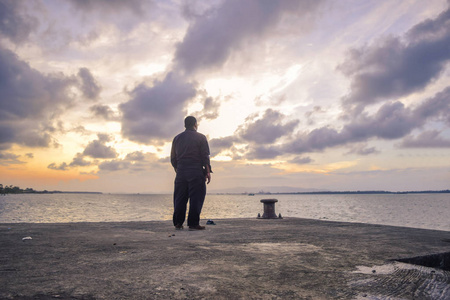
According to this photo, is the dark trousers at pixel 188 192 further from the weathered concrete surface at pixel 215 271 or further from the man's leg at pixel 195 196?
the weathered concrete surface at pixel 215 271

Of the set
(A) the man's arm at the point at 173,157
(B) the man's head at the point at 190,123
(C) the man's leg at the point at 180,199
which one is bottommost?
(C) the man's leg at the point at 180,199

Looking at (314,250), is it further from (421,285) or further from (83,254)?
(83,254)

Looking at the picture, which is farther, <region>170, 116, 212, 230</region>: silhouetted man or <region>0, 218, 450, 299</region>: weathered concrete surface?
<region>170, 116, 212, 230</region>: silhouetted man

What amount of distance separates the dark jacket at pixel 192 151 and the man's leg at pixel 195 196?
0.80 ft

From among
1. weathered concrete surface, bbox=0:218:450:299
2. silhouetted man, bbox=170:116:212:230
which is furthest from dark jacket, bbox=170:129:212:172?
weathered concrete surface, bbox=0:218:450:299

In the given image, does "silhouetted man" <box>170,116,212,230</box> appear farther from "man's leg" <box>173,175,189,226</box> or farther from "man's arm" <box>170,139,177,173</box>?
"man's arm" <box>170,139,177,173</box>

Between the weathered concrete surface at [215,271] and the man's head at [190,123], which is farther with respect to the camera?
the man's head at [190,123]

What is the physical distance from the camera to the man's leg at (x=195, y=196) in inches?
240

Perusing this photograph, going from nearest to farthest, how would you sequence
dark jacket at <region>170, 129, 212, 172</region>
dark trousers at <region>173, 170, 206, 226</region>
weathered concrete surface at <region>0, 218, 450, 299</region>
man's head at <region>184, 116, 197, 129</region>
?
weathered concrete surface at <region>0, 218, 450, 299</region>
dark trousers at <region>173, 170, 206, 226</region>
dark jacket at <region>170, 129, 212, 172</region>
man's head at <region>184, 116, 197, 129</region>

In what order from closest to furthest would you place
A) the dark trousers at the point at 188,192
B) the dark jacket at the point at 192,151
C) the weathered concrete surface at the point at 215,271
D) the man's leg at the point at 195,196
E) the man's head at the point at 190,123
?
1. the weathered concrete surface at the point at 215,271
2. the man's leg at the point at 195,196
3. the dark trousers at the point at 188,192
4. the dark jacket at the point at 192,151
5. the man's head at the point at 190,123

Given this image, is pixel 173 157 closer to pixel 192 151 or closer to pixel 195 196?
pixel 192 151

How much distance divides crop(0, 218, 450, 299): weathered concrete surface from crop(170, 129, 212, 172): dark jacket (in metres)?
2.57

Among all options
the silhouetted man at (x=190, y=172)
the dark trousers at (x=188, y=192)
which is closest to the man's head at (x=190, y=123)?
the silhouetted man at (x=190, y=172)

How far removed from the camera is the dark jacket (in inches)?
254
